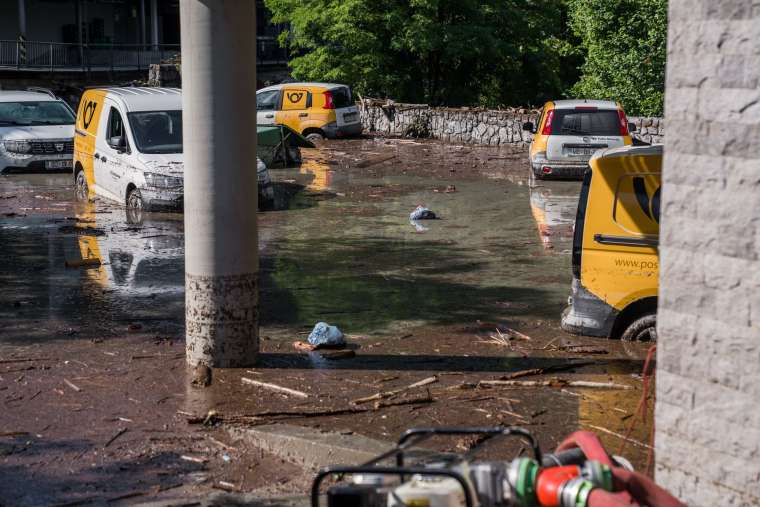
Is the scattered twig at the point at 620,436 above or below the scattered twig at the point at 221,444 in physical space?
above

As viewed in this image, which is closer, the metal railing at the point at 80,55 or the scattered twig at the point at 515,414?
the scattered twig at the point at 515,414

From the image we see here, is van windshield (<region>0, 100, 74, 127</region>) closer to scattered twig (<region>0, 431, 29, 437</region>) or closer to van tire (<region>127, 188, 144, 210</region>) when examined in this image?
van tire (<region>127, 188, 144, 210</region>)

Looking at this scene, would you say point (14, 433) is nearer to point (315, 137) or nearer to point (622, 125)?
point (622, 125)

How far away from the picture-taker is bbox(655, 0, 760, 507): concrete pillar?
17.1ft

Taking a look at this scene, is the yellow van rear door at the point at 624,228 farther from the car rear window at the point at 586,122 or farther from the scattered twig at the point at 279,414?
the car rear window at the point at 586,122

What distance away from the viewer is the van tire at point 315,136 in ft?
103

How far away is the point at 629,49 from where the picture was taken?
30.9 metres

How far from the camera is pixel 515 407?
334 inches

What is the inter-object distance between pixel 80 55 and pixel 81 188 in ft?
84.2

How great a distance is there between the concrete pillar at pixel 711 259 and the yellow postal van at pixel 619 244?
13.2 ft

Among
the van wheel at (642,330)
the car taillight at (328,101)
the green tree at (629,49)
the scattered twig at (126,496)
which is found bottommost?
the scattered twig at (126,496)

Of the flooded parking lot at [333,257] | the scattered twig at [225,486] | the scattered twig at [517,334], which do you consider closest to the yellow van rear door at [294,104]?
the flooded parking lot at [333,257]

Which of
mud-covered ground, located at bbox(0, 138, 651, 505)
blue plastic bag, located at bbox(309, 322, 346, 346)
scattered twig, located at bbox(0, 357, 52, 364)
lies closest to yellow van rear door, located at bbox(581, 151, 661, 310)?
mud-covered ground, located at bbox(0, 138, 651, 505)

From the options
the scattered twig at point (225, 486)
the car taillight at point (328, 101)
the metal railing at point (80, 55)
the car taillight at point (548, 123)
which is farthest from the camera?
the metal railing at point (80, 55)
